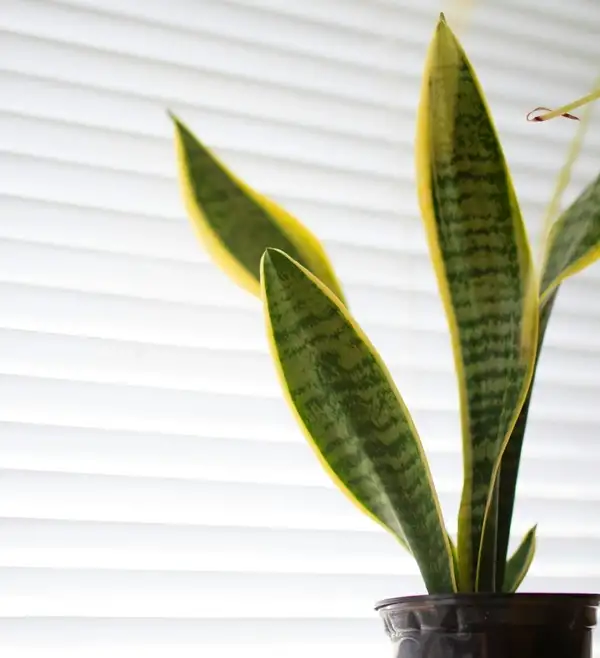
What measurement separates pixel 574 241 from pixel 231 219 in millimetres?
271

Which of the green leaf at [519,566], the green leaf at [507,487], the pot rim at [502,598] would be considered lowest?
the pot rim at [502,598]

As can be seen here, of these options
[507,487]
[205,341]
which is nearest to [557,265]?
[507,487]

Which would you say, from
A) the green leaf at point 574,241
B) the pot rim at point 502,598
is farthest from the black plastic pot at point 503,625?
the green leaf at point 574,241

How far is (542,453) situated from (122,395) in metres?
0.51

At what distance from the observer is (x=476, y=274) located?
2.00 feet

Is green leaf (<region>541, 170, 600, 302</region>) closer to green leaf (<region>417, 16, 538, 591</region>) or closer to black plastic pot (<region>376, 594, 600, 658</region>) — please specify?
green leaf (<region>417, 16, 538, 591</region>)

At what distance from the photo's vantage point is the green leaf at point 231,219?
671 mm

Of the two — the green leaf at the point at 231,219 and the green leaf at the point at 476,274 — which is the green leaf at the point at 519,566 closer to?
the green leaf at the point at 476,274

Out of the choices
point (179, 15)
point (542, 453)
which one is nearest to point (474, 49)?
point (179, 15)

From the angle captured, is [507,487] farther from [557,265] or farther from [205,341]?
[205,341]

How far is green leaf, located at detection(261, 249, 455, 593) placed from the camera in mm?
576

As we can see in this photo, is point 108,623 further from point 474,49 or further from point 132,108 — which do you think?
point 474,49

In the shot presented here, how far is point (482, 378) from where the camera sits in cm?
60

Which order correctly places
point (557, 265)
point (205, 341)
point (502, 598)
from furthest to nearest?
1. point (205, 341)
2. point (557, 265)
3. point (502, 598)
